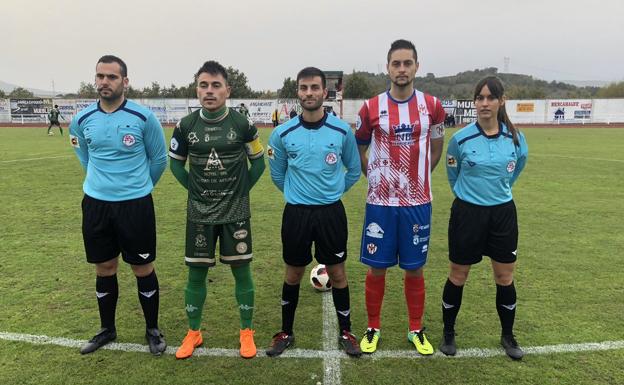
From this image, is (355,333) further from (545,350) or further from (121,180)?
(121,180)

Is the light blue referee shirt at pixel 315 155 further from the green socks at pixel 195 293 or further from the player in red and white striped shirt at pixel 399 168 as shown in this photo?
the green socks at pixel 195 293

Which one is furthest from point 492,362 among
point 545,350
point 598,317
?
point 598,317

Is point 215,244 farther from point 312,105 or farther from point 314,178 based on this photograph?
point 312,105

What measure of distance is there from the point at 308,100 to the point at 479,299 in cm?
263

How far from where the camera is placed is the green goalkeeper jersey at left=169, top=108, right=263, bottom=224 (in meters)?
3.32

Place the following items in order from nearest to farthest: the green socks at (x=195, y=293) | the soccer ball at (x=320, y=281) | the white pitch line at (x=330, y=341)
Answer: the white pitch line at (x=330, y=341) → the green socks at (x=195, y=293) → the soccer ball at (x=320, y=281)

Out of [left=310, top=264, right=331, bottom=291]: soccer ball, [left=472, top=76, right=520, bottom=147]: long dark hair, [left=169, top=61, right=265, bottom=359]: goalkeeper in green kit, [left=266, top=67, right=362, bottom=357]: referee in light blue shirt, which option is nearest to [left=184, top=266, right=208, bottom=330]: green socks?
[left=169, top=61, right=265, bottom=359]: goalkeeper in green kit

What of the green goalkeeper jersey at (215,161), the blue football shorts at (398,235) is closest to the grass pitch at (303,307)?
the blue football shorts at (398,235)

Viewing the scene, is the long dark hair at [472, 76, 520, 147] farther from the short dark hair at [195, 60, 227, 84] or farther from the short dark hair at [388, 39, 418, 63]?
the short dark hair at [195, 60, 227, 84]

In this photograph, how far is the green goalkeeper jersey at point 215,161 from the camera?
3319mm

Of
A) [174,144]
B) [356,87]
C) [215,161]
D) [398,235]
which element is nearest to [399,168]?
[398,235]

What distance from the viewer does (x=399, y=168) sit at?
11.0 feet

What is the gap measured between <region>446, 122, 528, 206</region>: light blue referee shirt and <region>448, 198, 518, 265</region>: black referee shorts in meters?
0.07

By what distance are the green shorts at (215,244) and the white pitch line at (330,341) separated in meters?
0.94
